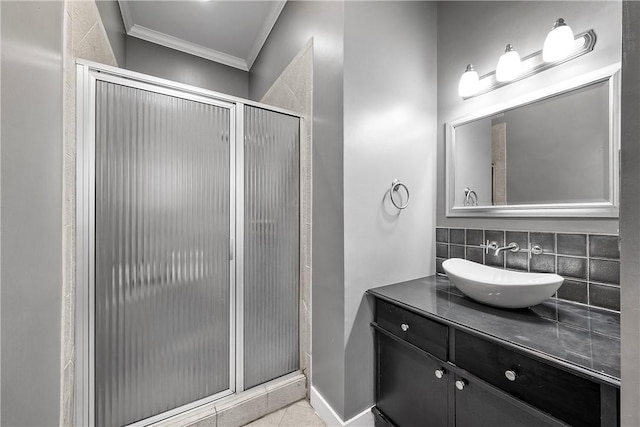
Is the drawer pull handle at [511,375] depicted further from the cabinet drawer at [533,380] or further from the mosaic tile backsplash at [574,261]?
the mosaic tile backsplash at [574,261]

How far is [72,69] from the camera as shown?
106 cm

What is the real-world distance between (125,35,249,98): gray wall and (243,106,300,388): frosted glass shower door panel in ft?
5.83

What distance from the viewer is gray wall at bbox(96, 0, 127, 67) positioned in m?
1.56

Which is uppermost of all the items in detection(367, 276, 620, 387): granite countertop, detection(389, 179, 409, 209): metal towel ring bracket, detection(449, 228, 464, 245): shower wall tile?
detection(389, 179, 409, 209): metal towel ring bracket

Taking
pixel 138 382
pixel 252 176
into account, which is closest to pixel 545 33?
pixel 252 176

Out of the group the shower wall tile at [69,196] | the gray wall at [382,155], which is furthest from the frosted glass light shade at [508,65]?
the shower wall tile at [69,196]

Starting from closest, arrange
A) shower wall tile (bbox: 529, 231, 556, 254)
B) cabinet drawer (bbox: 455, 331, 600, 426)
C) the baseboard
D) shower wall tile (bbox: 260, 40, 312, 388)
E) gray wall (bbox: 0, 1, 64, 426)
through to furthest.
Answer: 1. gray wall (bbox: 0, 1, 64, 426)
2. cabinet drawer (bbox: 455, 331, 600, 426)
3. shower wall tile (bbox: 529, 231, 556, 254)
4. the baseboard
5. shower wall tile (bbox: 260, 40, 312, 388)

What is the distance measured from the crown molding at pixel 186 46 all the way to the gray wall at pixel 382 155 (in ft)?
6.72

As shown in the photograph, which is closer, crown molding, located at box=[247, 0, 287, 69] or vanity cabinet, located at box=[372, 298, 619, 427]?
vanity cabinet, located at box=[372, 298, 619, 427]

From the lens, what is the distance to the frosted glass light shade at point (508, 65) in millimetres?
1321

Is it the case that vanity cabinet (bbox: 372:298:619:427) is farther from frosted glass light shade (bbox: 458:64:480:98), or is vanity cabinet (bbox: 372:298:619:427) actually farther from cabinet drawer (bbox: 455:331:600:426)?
frosted glass light shade (bbox: 458:64:480:98)

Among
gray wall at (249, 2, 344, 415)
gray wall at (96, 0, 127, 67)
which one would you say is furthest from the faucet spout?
gray wall at (96, 0, 127, 67)

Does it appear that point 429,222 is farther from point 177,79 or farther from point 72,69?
point 177,79

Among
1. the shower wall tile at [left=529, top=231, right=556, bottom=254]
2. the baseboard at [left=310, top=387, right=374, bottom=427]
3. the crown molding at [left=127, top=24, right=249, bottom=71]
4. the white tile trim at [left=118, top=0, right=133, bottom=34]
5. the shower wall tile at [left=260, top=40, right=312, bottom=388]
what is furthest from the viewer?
the crown molding at [left=127, top=24, right=249, bottom=71]
